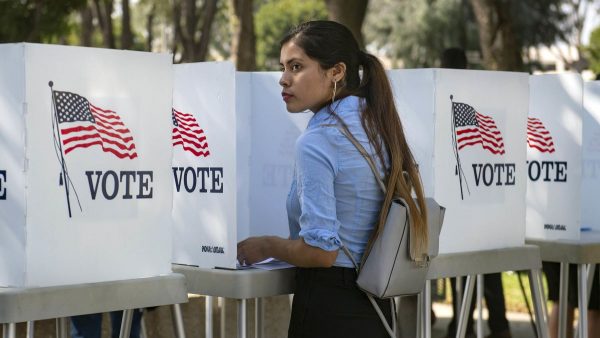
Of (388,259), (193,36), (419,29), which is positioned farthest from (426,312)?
(419,29)

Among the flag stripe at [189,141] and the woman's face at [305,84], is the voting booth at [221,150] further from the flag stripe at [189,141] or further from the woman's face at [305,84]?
the woman's face at [305,84]

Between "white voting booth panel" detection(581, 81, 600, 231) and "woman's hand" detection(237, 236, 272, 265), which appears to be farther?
"white voting booth panel" detection(581, 81, 600, 231)

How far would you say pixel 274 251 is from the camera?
330cm

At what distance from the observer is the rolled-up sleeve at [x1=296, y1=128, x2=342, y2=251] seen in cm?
303

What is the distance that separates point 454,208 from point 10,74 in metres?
1.83

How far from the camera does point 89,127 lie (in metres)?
3.07

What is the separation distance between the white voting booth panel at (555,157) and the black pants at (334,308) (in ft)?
5.84

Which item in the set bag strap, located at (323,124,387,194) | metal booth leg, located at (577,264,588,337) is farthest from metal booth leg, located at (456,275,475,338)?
bag strap, located at (323,124,387,194)

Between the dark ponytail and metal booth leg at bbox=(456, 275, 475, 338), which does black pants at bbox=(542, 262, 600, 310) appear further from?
the dark ponytail

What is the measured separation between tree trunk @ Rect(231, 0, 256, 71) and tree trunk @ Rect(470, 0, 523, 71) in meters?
3.85

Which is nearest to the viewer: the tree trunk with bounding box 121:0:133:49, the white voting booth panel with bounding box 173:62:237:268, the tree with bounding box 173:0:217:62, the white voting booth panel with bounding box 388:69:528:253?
the white voting booth panel with bounding box 173:62:237:268

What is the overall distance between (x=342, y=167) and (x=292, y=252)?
276 mm

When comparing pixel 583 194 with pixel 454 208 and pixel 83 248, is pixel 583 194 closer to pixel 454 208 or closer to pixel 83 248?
pixel 454 208

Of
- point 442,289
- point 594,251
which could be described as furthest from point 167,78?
point 442,289
